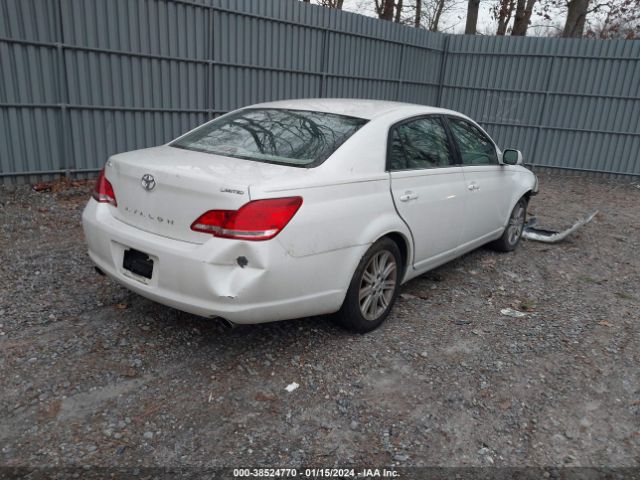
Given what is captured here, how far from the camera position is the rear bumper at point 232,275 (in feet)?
9.14

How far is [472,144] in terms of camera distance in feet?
15.6

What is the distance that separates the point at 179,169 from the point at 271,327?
1299mm

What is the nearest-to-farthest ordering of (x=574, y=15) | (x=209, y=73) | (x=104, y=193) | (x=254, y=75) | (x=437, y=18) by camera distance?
(x=104, y=193), (x=209, y=73), (x=254, y=75), (x=574, y=15), (x=437, y=18)

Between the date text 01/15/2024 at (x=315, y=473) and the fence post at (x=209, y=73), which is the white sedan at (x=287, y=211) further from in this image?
the fence post at (x=209, y=73)

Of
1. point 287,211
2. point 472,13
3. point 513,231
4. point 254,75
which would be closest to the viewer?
point 287,211

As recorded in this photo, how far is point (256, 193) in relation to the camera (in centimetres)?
277

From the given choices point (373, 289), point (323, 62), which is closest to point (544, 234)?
point (373, 289)

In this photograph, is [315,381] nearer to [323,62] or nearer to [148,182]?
[148,182]

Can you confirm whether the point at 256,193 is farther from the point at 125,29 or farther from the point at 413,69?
the point at 413,69

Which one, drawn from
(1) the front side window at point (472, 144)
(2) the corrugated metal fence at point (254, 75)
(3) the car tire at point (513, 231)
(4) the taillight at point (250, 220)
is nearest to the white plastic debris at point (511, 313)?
(1) the front side window at point (472, 144)

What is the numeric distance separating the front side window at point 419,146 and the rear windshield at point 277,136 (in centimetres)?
34

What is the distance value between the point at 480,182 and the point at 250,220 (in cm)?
267

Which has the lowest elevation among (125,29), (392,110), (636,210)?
(636,210)

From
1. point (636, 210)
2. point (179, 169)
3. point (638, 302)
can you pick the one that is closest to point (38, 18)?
point (179, 169)
